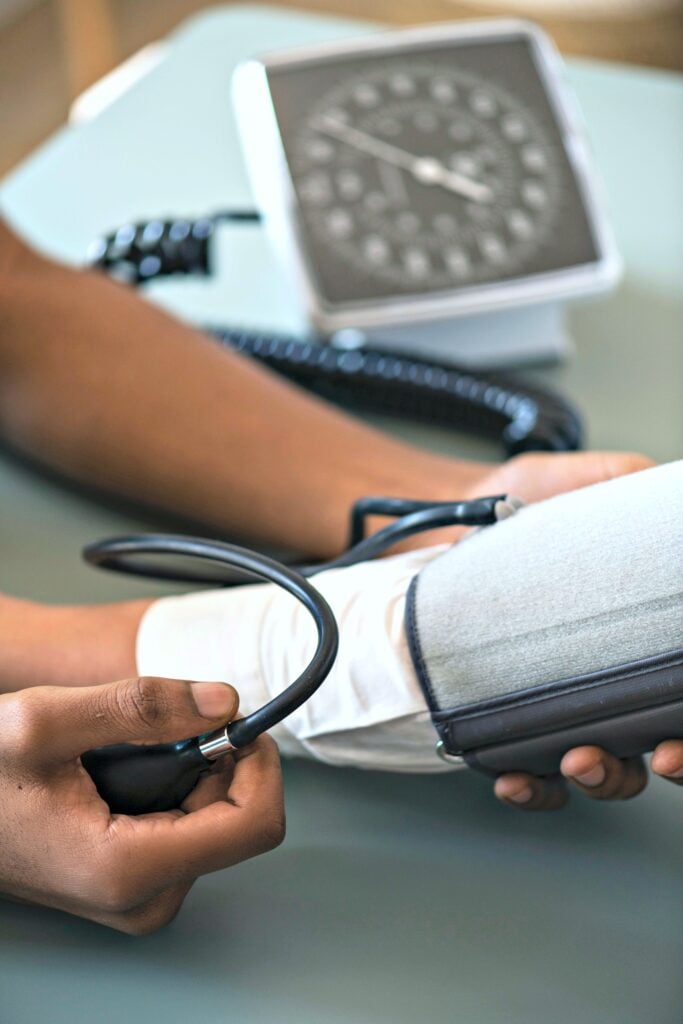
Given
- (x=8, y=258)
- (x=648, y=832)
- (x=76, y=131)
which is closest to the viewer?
(x=648, y=832)

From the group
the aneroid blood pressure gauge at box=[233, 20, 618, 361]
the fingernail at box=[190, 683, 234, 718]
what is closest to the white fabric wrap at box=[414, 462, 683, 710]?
the fingernail at box=[190, 683, 234, 718]

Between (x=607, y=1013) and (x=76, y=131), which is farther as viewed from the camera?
(x=76, y=131)

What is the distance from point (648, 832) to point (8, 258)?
57cm

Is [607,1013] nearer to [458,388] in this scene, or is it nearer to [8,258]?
[458,388]

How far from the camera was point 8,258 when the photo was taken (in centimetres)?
91

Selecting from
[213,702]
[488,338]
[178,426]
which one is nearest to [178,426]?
[178,426]

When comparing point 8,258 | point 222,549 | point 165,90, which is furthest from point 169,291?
point 222,549

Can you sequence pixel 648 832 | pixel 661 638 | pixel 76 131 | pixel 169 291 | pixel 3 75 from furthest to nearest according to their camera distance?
pixel 3 75 < pixel 76 131 < pixel 169 291 < pixel 648 832 < pixel 661 638

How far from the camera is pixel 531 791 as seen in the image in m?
0.62

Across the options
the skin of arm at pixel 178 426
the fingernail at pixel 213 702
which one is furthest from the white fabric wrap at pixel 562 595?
the skin of arm at pixel 178 426

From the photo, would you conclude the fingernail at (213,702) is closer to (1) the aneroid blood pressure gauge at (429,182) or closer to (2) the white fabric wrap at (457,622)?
(2) the white fabric wrap at (457,622)

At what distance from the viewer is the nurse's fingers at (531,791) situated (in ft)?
2.02

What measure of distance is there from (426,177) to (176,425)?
0.29 metres

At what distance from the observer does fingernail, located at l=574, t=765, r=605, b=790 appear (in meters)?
0.58
